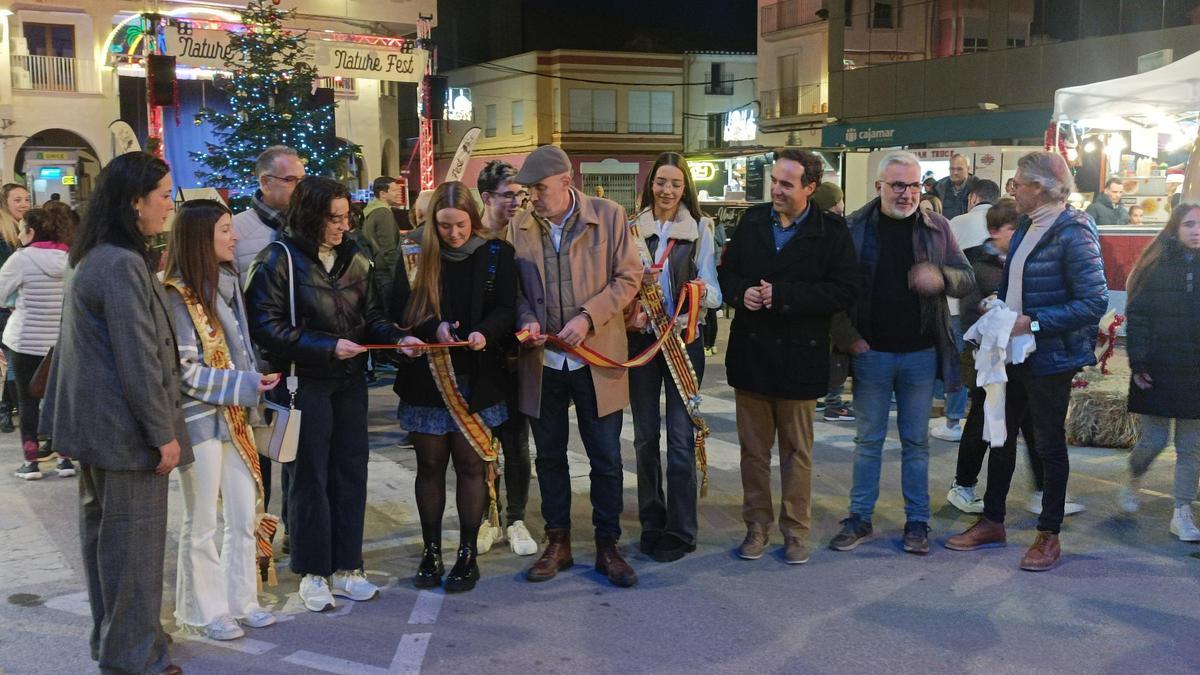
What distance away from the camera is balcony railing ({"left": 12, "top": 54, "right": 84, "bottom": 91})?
99.2 ft

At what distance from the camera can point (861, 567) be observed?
548 centimetres

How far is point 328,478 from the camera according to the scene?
198 inches

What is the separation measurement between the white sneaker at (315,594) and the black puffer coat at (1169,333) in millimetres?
4504

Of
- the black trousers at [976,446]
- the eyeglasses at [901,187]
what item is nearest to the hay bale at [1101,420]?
the black trousers at [976,446]

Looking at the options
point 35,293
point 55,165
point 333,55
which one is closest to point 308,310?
point 35,293

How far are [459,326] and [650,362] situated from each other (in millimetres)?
1071

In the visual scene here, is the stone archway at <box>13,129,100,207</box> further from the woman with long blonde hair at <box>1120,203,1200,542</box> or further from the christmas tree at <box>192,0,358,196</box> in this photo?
the woman with long blonde hair at <box>1120,203,1200,542</box>

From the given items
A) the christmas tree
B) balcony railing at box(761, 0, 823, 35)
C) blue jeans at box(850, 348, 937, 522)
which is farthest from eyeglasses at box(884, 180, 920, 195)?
balcony railing at box(761, 0, 823, 35)

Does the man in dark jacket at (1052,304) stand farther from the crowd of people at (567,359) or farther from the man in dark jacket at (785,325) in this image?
the man in dark jacket at (785,325)

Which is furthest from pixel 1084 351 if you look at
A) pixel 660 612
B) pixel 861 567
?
pixel 660 612

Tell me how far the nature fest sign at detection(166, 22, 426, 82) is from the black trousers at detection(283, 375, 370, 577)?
375 inches

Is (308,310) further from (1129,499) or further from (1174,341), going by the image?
(1129,499)

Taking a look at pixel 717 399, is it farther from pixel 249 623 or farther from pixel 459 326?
pixel 249 623

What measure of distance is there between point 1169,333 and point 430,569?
4.19 metres
